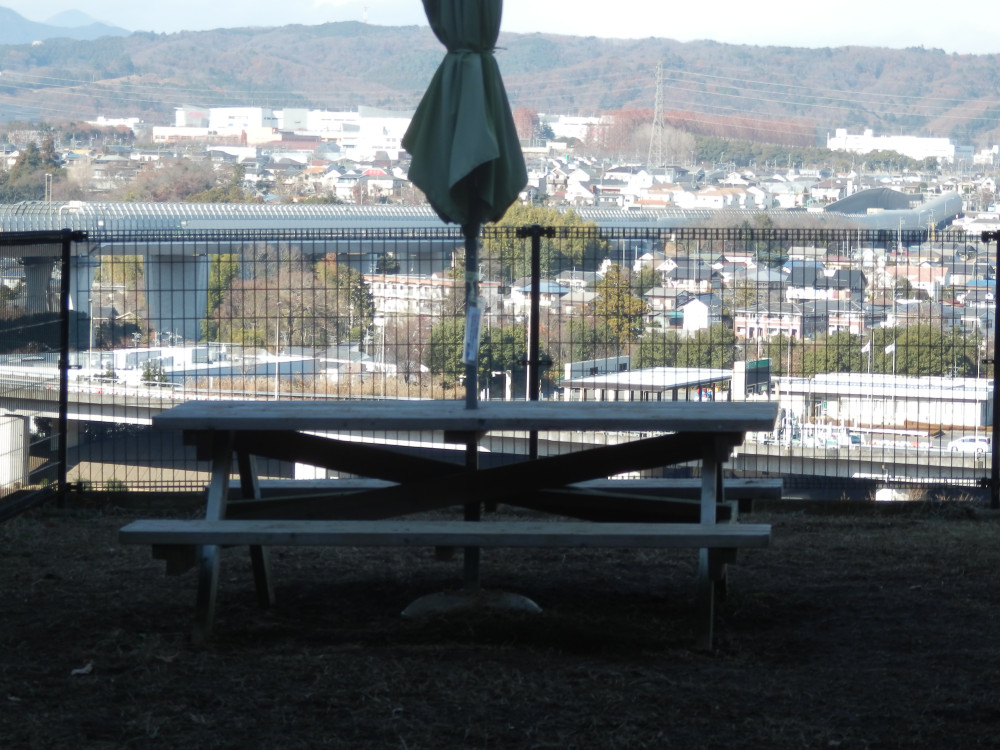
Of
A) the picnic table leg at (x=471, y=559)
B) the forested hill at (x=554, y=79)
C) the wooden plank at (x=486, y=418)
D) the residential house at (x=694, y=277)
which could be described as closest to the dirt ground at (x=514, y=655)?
the picnic table leg at (x=471, y=559)

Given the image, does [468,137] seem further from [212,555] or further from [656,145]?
[656,145]

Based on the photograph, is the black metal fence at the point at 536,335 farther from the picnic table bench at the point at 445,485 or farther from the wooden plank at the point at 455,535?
the wooden plank at the point at 455,535

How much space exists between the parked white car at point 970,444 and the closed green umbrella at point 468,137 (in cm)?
A: 482

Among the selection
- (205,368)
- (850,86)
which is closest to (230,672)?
(205,368)

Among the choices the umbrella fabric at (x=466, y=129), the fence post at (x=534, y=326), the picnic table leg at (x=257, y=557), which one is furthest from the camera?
the fence post at (x=534, y=326)

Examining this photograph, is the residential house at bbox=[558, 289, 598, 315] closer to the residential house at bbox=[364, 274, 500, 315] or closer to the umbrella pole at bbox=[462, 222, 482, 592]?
the residential house at bbox=[364, 274, 500, 315]

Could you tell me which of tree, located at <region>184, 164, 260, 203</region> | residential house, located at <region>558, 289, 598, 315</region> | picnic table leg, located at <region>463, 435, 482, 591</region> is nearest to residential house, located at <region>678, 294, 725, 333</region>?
residential house, located at <region>558, 289, 598, 315</region>

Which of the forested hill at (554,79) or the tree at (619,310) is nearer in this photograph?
the tree at (619,310)

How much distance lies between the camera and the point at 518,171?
16.8 feet

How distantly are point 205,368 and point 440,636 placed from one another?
5248 mm

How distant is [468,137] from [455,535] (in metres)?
1.56

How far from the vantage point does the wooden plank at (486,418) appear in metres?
4.52

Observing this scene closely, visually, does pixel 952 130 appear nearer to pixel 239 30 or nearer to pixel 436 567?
pixel 239 30

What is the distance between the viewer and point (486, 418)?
4.66 m
